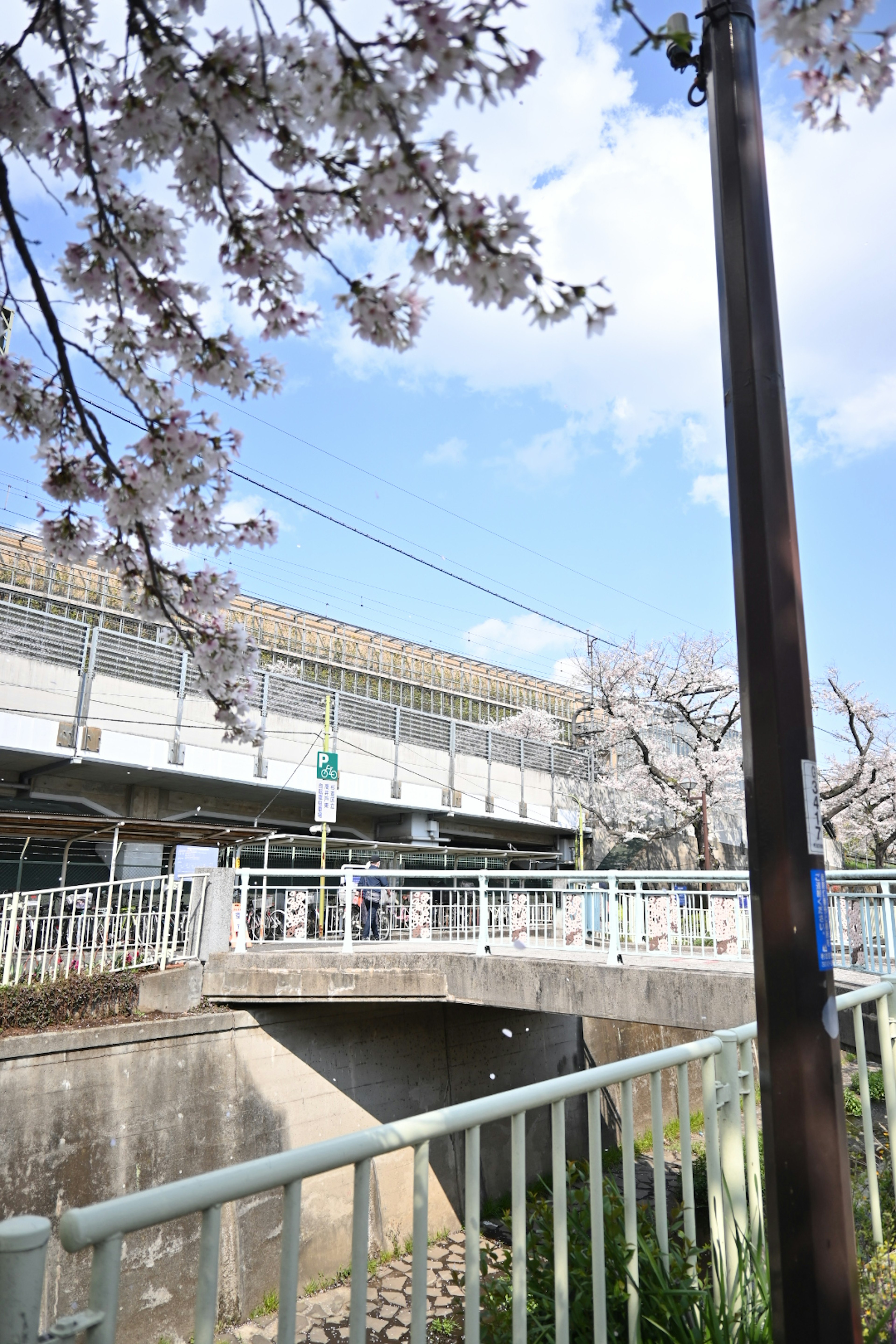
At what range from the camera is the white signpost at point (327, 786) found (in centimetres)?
1379

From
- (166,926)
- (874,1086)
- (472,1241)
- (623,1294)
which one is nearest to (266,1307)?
(166,926)

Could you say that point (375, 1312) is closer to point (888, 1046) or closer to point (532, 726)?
point (888, 1046)

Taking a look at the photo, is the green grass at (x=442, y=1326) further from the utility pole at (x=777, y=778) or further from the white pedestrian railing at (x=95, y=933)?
the utility pole at (x=777, y=778)

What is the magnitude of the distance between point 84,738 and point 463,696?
15138 millimetres

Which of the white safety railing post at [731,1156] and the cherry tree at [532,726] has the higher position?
the cherry tree at [532,726]

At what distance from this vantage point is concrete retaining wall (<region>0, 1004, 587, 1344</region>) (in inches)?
356

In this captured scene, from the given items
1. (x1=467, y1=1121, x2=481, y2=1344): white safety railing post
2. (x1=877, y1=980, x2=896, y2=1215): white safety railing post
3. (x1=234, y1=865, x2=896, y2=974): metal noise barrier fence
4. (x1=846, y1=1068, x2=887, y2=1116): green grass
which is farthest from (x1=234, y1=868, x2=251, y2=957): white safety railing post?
(x1=467, y1=1121, x2=481, y2=1344): white safety railing post

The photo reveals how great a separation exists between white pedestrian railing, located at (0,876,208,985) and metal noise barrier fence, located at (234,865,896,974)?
0.76m

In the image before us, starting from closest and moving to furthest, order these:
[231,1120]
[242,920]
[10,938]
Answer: [10,938]
[231,1120]
[242,920]

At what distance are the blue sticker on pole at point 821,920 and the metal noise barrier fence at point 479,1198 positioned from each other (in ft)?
1.95

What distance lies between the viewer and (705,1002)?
363 inches

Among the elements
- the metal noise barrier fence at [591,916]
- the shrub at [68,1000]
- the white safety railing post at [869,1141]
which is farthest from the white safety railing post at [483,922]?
the white safety railing post at [869,1141]

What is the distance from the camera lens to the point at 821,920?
2.13 meters

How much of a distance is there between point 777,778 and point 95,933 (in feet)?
36.1
